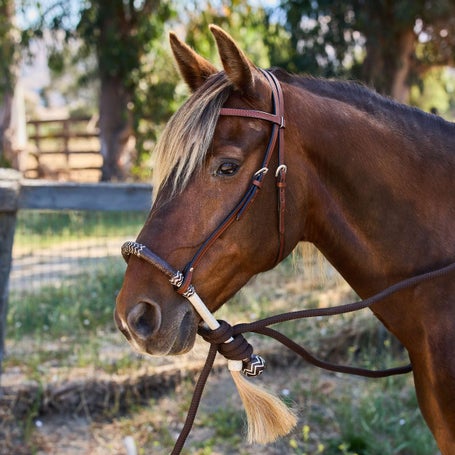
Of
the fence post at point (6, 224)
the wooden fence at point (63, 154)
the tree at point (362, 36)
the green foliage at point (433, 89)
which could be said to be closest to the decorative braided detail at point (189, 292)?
the fence post at point (6, 224)

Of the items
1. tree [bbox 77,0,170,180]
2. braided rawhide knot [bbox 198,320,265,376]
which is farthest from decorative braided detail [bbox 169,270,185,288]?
tree [bbox 77,0,170,180]

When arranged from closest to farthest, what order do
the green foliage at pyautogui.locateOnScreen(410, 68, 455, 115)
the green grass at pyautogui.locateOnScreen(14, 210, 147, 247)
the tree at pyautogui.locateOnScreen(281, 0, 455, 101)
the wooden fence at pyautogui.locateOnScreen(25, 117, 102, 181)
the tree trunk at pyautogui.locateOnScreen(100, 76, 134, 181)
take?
the green grass at pyautogui.locateOnScreen(14, 210, 147, 247)
the tree at pyautogui.locateOnScreen(281, 0, 455, 101)
the green foliage at pyautogui.locateOnScreen(410, 68, 455, 115)
the tree trunk at pyautogui.locateOnScreen(100, 76, 134, 181)
the wooden fence at pyautogui.locateOnScreen(25, 117, 102, 181)

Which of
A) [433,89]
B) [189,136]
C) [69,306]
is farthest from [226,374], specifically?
[433,89]

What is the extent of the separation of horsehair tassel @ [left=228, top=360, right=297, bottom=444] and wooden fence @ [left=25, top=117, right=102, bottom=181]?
14.7 metres

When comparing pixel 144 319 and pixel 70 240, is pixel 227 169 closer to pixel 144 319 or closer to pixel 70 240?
pixel 144 319

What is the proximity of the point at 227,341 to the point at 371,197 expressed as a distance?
26.9 inches

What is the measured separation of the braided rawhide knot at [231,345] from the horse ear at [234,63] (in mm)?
772

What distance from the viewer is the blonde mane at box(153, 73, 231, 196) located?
185 cm

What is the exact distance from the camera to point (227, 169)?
1.88m

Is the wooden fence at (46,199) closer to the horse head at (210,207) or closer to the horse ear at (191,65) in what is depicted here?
the horse ear at (191,65)

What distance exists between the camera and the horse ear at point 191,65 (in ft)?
6.82

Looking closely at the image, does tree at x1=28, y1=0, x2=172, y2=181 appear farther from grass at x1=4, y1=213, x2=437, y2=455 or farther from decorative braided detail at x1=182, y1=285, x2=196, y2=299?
decorative braided detail at x1=182, y1=285, x2=196, y2=299

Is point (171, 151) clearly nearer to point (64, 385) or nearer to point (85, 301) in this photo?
point (64, 385)

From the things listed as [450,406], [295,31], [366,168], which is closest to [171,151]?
[366,168]
